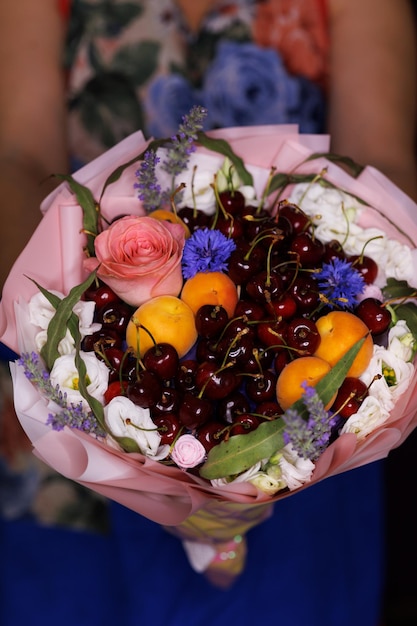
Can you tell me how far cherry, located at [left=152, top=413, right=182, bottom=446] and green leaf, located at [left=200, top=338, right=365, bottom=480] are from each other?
4 cm

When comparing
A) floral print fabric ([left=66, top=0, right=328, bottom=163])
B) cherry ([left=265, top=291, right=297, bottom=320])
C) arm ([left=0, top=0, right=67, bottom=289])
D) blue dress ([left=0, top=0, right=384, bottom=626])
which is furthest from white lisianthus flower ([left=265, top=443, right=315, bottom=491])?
floral print fabric ([left=66, top=0, right=328, bottom=163])

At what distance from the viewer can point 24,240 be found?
34.3 inches

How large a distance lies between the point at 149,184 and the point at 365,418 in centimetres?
31

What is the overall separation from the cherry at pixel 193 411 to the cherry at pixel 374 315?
0.56ft

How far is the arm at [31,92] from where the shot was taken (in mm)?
1027

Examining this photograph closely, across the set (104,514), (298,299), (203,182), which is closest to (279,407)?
(298,299)

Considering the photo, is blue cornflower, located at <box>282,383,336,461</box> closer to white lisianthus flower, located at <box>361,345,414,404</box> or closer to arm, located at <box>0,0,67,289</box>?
white lisianthus flower, located at <box>361,345,414,404</box>

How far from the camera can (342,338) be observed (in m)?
0.58

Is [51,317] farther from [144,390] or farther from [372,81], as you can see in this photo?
[372,81]

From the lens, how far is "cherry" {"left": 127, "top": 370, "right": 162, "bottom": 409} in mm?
554

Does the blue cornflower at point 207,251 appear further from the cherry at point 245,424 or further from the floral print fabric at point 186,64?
the floral print fabric at point 186,64

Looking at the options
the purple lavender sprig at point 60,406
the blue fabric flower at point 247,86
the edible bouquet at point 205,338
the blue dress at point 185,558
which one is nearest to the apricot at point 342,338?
the edible bouquet at point 205,338

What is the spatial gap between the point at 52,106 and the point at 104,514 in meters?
0.66

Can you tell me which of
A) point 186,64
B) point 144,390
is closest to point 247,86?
point 186,64
